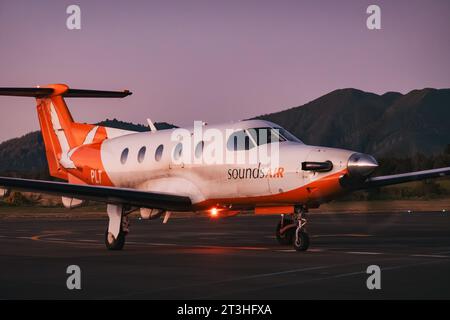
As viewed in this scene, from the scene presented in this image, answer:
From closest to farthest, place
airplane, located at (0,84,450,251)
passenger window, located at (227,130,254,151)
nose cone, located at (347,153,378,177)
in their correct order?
nose cone, located at (347,153,378,177) → airplane, located at (0,84,450,251) → passenger window, located at (227,130,254,151)

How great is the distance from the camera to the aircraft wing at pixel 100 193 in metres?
20.9

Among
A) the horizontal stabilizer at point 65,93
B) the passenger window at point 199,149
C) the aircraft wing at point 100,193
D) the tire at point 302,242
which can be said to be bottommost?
the tire at point 302,242

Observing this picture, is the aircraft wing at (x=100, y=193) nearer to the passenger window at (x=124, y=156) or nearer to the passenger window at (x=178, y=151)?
the passenger window at (x=178, y=151)

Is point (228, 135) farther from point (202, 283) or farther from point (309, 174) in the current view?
point (202, 283)

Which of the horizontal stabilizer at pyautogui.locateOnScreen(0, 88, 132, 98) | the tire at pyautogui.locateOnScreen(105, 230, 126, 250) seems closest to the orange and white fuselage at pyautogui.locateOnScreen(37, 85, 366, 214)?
the horizontal stabilizer at pyautogui.locateOnScreen(0, 88, 132, 98)

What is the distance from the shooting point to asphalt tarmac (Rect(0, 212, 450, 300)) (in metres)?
11.9

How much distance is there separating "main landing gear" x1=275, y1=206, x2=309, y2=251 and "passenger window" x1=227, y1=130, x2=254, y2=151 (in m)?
2.07

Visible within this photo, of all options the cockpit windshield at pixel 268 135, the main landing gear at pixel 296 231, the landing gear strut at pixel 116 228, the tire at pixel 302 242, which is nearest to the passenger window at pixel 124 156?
the landing gear strut at pixel 116 228

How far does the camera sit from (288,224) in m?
22.6

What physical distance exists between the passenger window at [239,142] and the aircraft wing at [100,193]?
1.96 metres

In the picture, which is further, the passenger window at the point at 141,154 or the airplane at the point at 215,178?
the passenger window at the point at 141,154

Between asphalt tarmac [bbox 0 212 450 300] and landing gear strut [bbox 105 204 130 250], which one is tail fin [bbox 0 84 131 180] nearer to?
asphalt tarmac [bbox 0 212 450 300]

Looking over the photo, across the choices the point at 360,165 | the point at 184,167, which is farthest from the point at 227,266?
the point at 184,167
